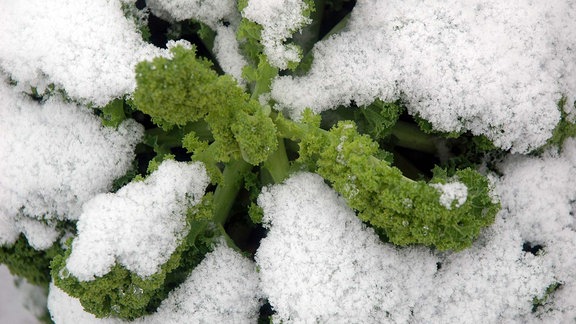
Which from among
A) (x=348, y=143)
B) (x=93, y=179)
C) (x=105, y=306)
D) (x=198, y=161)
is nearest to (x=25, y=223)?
(x=93, y=179)

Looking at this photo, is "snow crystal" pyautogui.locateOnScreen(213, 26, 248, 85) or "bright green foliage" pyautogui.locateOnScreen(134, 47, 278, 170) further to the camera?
"snow crystal" pyautogui.locateOnScreen(213, 26, 248, 85)

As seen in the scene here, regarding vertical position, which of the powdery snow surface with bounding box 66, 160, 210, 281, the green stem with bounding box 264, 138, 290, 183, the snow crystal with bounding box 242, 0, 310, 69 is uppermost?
Result: the snow crystal with bounding box 242, 0, 310, 69

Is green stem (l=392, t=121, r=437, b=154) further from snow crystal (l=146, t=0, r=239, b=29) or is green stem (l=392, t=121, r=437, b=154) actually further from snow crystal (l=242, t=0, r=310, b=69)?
snow crystal (l=146, t=0, r=239, b=29)

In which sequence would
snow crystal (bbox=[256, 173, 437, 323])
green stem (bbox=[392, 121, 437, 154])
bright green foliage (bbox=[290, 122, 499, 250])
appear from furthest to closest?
green stem (bbox=[392, 121, 437, 154]) → snow crystal (bbox=[256, 173, 437, 323]) → bright green foliage (bbox=[290, 122, 499, 250])

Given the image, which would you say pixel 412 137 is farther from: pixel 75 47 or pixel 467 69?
pixel 75 47

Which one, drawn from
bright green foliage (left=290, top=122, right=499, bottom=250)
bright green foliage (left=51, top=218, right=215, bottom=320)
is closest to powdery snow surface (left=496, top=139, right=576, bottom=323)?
bright green foliage (left=290, top=122, right=499, bottom=250)

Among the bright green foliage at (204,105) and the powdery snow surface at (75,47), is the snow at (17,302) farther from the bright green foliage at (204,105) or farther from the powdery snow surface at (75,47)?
the bright green foliage at (204,105)

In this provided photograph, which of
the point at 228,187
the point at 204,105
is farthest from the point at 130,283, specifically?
the point at 204,105
